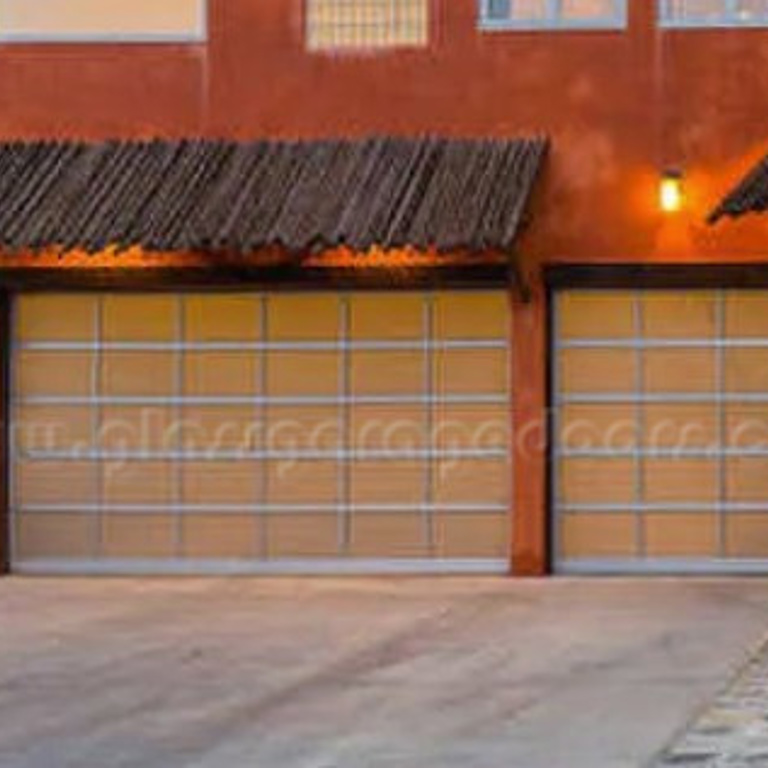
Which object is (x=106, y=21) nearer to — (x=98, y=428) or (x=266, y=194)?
(x=266, y=194)

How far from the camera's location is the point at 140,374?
20.4 metres

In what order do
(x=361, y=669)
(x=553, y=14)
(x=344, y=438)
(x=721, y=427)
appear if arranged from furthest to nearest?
(x=344, y=438) → (x=553, y=14) → (x=721, y=427) → (x=361, y=669)

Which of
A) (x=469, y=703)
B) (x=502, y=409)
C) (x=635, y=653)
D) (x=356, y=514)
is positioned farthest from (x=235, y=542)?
(x=469, y=703)

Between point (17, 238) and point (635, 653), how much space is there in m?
6.92

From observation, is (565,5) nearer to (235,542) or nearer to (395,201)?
(395,201)

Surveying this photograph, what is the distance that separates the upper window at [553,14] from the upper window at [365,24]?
23.3 inches

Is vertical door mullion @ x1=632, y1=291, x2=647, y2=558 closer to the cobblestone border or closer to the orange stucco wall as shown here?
the orange stucco wall

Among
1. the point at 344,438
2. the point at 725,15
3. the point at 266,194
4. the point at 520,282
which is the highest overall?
the point at 725,15

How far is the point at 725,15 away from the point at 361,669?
815cm

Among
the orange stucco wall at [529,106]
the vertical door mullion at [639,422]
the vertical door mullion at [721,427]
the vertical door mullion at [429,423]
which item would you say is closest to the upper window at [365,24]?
the orange stucco wall at [529,106]

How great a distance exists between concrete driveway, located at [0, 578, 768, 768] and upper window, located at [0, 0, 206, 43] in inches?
187

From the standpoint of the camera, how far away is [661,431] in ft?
65.1

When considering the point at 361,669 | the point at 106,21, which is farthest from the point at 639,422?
the point at 361,669

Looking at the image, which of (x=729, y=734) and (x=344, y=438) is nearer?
(x=729, y=734)
